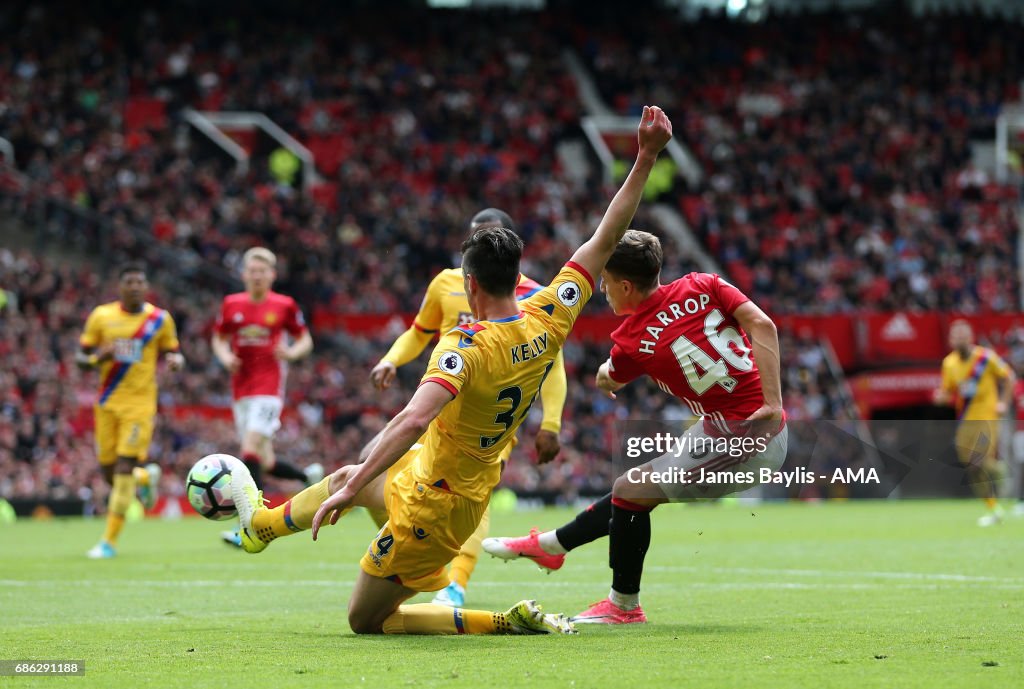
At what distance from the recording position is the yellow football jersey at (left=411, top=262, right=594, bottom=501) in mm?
6027

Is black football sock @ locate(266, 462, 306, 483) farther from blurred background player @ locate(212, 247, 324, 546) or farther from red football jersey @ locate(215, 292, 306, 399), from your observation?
red football jersey @ locate(215, 292, 306, 399)

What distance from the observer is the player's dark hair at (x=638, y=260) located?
7188mm

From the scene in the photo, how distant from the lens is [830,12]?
41.0 metres

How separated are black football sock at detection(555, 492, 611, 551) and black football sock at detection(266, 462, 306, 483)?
22.3 feet

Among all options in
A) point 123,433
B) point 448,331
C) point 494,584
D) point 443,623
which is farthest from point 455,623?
point 123,433

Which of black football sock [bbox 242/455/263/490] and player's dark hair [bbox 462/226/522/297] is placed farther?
black football sock [bbox 242/455/263/490]

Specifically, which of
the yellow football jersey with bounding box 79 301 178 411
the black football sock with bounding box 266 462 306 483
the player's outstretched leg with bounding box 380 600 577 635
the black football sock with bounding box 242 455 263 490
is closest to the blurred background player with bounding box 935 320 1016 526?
the black football sock with bounding box 266 462 306 483

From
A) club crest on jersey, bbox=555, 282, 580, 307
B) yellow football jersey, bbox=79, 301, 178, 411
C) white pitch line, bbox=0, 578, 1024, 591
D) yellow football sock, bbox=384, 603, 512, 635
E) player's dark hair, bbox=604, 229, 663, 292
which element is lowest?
yellow football sock, bbox=384, 603, 512, 635

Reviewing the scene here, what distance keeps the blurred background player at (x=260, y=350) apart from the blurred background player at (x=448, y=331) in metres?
5.11

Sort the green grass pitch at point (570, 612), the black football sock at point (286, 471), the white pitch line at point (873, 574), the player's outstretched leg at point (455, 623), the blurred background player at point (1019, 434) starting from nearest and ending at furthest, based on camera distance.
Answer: the green grass pitch at point (570, 612) → the player's outstretched leg at point (455, 623) → the white pitch line at point (873, 574) → the black football sock at point (286, 471) → the blurred background player at point (1019, 434)

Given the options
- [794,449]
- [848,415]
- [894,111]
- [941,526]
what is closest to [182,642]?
[794,449]

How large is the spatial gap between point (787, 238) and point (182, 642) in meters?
28.1

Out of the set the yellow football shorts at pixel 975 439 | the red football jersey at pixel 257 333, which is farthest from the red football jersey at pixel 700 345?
the yellow football shorts at pixel 975 439

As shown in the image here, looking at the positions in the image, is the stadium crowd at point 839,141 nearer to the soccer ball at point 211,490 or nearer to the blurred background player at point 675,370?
the blurred background player at point 675,370
